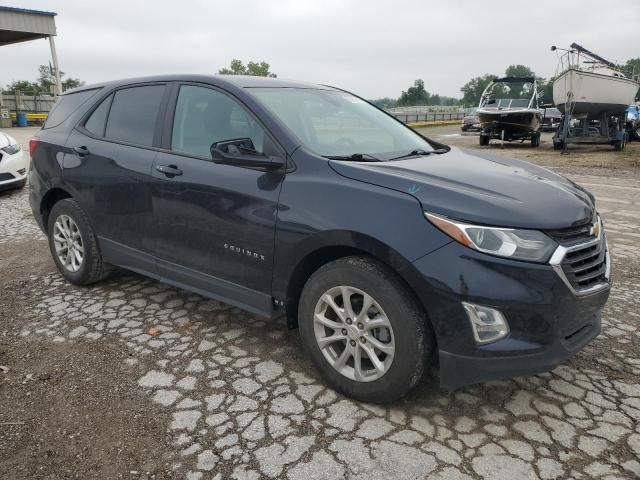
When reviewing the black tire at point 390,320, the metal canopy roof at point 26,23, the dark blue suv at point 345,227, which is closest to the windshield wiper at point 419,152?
the dark blue suv at point 345,227

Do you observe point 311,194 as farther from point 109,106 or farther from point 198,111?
point 109,106

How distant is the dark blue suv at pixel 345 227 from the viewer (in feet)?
7.33

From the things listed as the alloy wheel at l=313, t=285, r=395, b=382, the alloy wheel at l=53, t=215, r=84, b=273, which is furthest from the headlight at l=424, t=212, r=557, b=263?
the alloy wheel at l=53, t=215, r=84, b=273

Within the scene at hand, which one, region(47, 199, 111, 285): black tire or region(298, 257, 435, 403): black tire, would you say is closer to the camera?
region(298, 257, 435, 403): black tire

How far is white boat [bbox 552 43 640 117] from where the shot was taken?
50.9 ft

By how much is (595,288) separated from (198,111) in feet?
8.36

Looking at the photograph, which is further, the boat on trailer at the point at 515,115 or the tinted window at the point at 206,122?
the boat on trailer at the point at 515,115

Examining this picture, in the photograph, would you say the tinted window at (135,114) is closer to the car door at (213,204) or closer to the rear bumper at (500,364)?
the car door at (213,204)

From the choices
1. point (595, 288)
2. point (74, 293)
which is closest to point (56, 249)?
point (74, 293)

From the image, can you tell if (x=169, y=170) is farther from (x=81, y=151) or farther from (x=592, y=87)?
(x=592, y=87)

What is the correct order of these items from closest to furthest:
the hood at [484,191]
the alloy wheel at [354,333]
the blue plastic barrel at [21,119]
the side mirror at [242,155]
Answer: the hood at [484,191] < the alloy wheel at [354,333] < the side mirror at [242,155] < the blue plastic barrel at [21,119]

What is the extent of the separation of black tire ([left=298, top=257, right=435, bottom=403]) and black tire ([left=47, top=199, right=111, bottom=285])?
2.21 m

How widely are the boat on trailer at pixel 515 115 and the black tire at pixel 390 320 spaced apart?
16433mm

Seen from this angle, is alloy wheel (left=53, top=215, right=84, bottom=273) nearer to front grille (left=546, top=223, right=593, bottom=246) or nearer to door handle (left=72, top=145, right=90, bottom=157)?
door handle (left=72, top=145, right=90, bottom=157)
